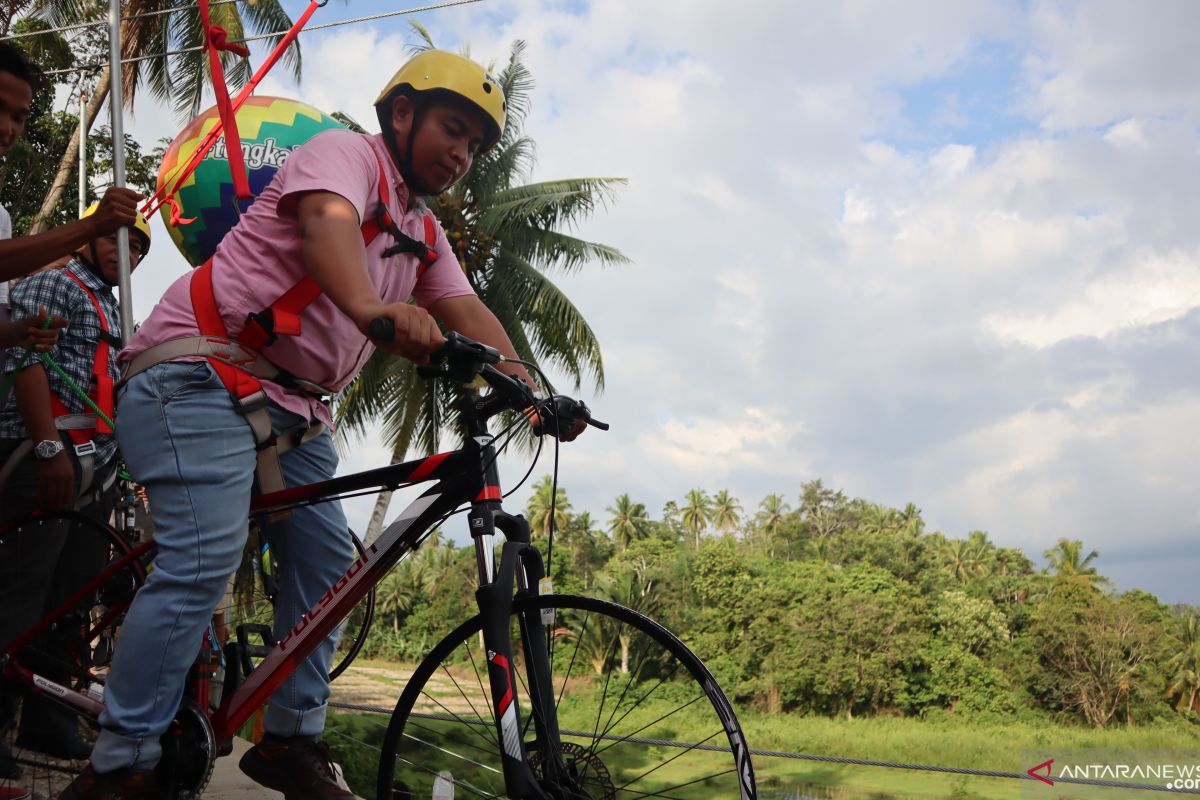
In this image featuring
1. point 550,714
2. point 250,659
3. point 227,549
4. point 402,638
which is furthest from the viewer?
point 402,638

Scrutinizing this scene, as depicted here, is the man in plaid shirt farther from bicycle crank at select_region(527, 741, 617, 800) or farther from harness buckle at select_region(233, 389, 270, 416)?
bicycle crank at select_region(527, 741, 617, 800)

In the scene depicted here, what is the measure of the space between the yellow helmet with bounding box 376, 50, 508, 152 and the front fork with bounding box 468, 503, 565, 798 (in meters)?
0.78

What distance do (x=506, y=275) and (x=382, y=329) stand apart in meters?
16.9

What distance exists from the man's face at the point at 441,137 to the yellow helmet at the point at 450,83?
0.07ft

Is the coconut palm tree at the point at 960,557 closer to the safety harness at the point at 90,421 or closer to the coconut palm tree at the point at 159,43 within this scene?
the coconut palm tree at the point at 159,43

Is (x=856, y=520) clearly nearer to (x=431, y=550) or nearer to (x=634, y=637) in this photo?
(x=431, y=550)

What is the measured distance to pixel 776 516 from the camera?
6856cm

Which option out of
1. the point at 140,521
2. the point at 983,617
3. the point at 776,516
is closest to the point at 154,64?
the point at 140,521

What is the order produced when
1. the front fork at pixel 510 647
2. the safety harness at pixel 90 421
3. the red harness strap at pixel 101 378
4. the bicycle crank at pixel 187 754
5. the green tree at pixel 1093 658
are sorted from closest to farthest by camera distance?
the front fork at pixel 510 647 → the bicycle crank at pixel 187 754 → the safety harness at pixel 90 421 → the red harness strap at pixel 101 378 → the green tree at pixel 1093 658

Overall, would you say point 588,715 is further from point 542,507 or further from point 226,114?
point 542,507

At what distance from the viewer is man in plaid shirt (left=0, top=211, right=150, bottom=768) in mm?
2508

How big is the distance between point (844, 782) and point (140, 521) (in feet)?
147

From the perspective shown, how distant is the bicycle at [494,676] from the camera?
183 cm

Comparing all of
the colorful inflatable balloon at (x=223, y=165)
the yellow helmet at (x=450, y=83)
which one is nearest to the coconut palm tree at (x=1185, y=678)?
the colorful inflatable balloon at (x=223, y=165)
